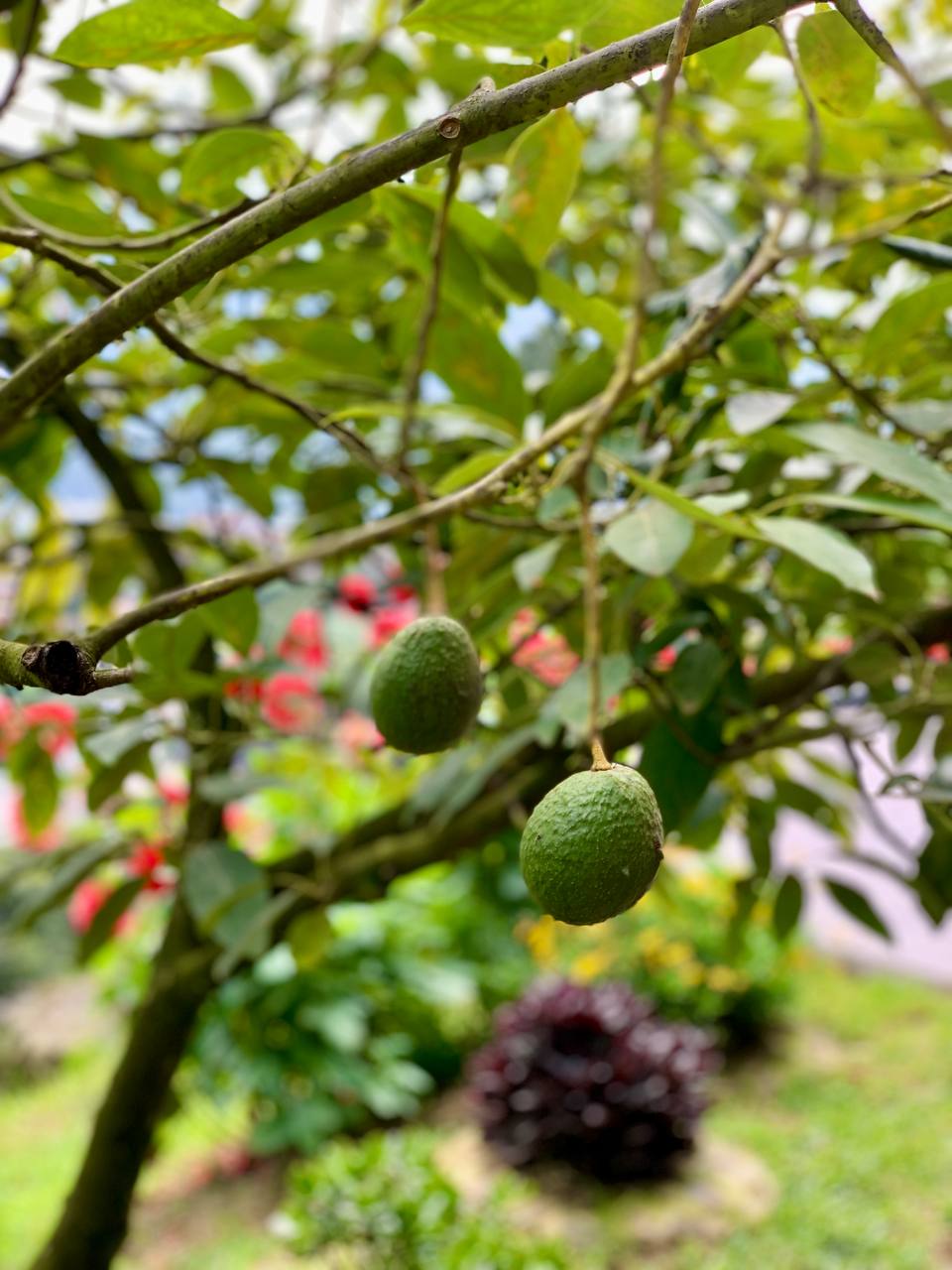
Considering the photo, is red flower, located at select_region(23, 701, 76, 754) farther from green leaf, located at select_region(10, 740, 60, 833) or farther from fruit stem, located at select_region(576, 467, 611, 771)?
fruit stem, located at select_region(576, 467, 611, 771)

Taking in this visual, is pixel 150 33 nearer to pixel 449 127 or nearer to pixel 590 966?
pixel 449 127

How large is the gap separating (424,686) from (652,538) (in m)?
0.15

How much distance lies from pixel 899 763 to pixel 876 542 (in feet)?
0.63

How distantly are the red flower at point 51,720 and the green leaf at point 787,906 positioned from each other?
2.16ft

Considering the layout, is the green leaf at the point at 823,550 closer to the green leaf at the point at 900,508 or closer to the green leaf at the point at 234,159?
the green leaf at the point at 900,508

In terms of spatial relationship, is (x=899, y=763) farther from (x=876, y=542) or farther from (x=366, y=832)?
(x=366, y=832)

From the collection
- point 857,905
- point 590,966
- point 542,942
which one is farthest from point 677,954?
point 857,905

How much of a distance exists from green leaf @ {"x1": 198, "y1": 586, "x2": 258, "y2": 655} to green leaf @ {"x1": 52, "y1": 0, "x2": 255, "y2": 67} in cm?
34

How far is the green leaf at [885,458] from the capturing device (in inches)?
22.9

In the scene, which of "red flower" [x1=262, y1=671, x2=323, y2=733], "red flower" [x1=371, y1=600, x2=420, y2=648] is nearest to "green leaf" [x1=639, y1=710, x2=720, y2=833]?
"red flower" [x1=371, y1=600, x2=420, y2=648]

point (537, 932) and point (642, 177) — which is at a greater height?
point (642, 177)

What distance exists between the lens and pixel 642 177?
1.49 metres

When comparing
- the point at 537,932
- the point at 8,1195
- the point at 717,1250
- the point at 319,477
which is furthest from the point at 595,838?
the point at 537,932

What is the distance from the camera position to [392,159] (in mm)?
356
